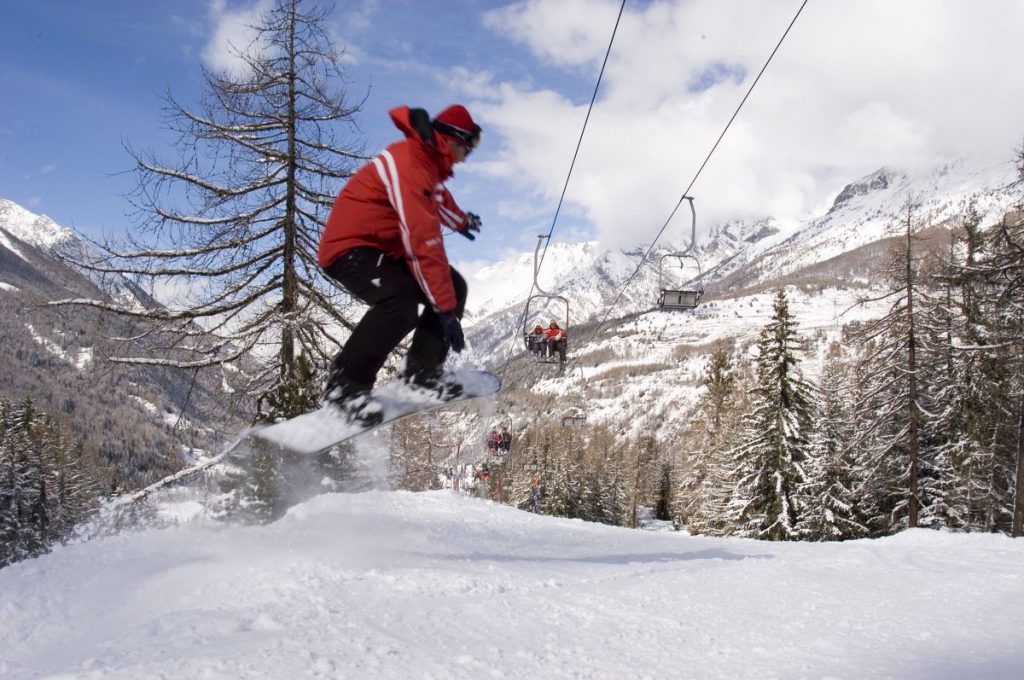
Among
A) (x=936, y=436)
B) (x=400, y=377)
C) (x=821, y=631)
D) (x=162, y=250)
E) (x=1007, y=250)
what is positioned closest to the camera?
(x=821, y=631)

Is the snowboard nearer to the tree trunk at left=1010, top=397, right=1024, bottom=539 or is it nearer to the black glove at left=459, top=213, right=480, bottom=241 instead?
the black glove at left=459, top=213, right=480, bottom=241

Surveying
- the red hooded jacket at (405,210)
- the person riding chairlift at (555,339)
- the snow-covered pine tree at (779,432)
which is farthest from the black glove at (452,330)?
the snow-covered pine tree at (779,432)

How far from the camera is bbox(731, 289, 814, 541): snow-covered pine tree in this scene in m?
27.5

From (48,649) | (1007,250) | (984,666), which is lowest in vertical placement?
(48,649)

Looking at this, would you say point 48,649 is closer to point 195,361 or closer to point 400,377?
point 400,377

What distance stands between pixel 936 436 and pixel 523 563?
27324mm

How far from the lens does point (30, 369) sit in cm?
15650

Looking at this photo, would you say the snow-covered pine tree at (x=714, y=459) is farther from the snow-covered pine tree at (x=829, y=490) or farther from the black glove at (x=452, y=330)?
the black glove at (x=452, y=330)

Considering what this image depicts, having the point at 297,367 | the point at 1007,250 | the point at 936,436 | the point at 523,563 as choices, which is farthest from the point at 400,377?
the point at 936,436

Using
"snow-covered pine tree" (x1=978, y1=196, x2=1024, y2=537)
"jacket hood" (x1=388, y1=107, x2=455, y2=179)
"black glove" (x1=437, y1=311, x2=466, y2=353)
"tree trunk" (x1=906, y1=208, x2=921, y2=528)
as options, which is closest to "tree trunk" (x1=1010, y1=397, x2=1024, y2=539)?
"snow-covered pine tree" (x1=978, y1=196, x2=1024, y2=537)

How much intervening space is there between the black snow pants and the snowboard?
0.24 metres

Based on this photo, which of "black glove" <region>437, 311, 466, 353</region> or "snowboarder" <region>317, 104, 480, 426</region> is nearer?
"snowboarder" <region>317, 104, 480, 426</region>

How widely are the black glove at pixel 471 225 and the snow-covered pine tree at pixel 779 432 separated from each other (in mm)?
24709

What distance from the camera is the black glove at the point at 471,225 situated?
503cm
